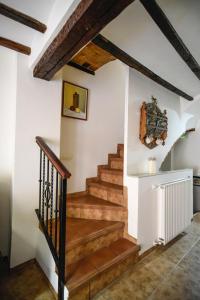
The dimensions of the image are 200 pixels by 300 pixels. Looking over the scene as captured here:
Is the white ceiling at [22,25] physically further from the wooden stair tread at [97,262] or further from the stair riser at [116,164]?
the wooden stair tread at [97,262]

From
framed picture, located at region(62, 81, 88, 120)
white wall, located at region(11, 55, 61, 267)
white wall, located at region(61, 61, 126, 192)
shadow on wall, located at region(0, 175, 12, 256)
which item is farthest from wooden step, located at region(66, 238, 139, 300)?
framed picture, located at region(62, 81, 88, 120)

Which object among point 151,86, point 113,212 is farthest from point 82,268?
point 151,86

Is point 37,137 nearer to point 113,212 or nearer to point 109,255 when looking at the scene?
point 113,212

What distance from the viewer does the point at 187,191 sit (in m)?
2.70

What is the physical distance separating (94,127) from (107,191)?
1.10 metres

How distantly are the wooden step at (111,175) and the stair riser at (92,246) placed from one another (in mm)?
728

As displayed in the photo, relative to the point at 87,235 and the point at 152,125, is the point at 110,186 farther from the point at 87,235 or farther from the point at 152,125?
the point at 152,125

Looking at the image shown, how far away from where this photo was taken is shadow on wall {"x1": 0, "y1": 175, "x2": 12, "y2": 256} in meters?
1.90

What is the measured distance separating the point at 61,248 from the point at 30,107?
143 centimetres

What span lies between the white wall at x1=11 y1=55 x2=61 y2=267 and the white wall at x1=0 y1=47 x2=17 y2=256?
5.2 inches

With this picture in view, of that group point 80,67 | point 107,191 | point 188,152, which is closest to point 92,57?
point 80,67

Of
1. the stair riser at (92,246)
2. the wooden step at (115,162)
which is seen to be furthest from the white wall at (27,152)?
the wooden step at (115,162)

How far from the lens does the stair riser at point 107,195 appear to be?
2.20 m

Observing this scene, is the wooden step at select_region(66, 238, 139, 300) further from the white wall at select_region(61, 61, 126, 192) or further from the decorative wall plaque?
the decorative wall plaque
